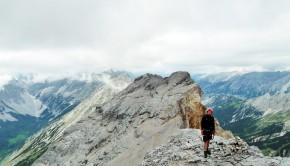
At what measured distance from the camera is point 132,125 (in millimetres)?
118250

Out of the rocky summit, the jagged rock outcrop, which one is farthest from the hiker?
the rocky summit

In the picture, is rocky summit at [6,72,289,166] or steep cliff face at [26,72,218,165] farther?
steep cliff face at [26,72,218,165]

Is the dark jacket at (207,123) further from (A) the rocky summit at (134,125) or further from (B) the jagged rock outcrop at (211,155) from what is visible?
(A) the rocky summit at (134,125)

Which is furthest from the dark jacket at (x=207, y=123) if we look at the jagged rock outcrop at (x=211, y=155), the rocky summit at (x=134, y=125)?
the rocky summit at (x=134, y=125)

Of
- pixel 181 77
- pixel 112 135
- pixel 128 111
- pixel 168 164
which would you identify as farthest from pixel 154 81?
pixel 168 164

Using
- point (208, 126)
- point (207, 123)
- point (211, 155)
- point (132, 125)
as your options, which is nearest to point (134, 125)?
point (132, 125)

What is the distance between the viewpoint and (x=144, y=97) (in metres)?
136

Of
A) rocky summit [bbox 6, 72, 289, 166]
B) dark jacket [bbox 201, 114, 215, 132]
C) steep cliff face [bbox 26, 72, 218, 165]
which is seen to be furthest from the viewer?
steep cliff face [bbox 26, 72, 218, 165]

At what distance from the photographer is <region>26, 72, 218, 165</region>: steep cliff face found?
102000mm

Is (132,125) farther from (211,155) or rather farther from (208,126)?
(208,126)

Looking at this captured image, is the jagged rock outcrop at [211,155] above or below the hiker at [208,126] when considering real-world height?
below

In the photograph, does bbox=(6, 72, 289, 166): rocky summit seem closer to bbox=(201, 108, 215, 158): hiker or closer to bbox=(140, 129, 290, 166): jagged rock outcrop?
bbox=(140, 129, 290, 166): jagged rock outcrop

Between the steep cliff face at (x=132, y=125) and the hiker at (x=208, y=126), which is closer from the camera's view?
the hiker at (x=208, y=126)

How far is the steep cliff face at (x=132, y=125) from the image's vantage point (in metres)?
102
